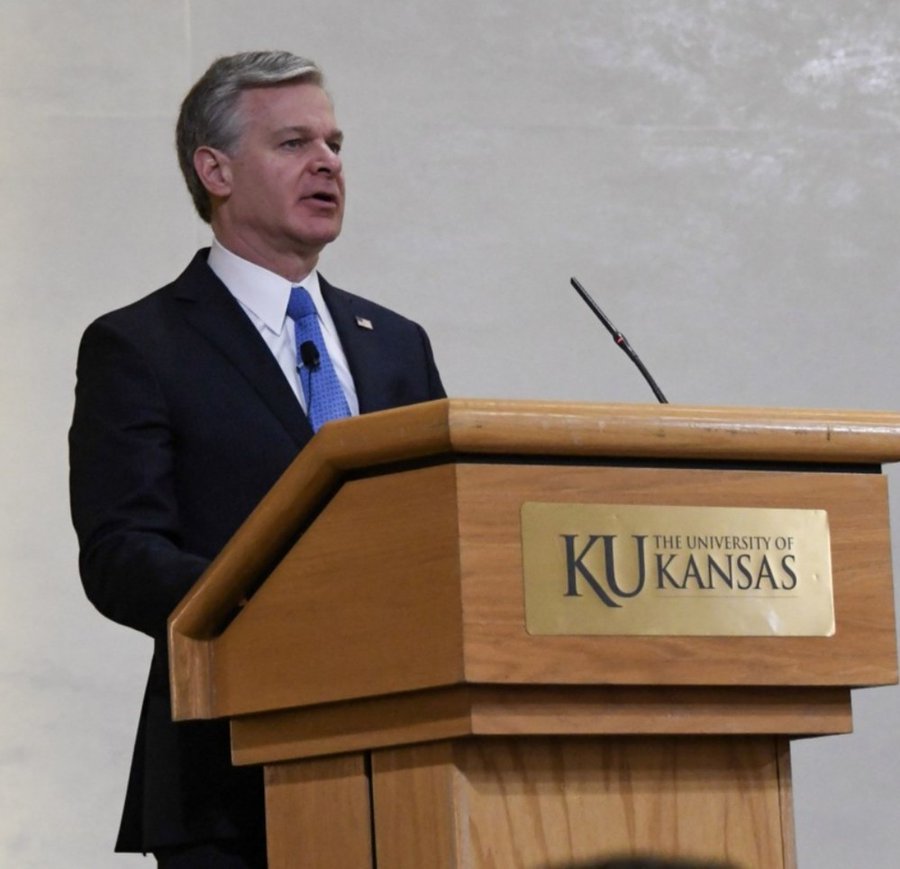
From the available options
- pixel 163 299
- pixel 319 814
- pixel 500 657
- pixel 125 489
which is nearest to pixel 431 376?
pixel 163 299

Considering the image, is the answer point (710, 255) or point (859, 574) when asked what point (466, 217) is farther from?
point (859, 574)

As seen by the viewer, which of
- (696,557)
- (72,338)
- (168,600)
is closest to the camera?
(696,557)

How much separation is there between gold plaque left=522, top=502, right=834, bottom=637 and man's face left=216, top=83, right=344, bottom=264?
1.00 m

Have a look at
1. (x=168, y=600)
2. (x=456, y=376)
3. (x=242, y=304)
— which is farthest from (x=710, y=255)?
(x=168, y=600)

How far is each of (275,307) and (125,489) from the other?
380mm

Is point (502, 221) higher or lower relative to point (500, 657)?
higher

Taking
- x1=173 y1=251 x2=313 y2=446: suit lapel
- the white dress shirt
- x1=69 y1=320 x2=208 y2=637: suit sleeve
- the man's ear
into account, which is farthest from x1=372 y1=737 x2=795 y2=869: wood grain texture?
the man's ear

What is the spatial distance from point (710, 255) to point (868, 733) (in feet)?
3.42

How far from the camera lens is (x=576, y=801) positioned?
1.52 m

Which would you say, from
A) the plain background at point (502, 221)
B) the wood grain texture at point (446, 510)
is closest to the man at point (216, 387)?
the wood grain texture at point (446, 510)

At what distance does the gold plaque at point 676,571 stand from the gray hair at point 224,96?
116 cm

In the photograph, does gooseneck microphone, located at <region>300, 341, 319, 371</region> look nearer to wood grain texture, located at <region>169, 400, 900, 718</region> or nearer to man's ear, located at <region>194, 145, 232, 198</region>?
man's ear, located at <region>194, 145, 232, 198</region>

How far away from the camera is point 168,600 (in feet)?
5.96

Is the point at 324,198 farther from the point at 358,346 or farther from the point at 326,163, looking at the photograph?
the point at 358,346
